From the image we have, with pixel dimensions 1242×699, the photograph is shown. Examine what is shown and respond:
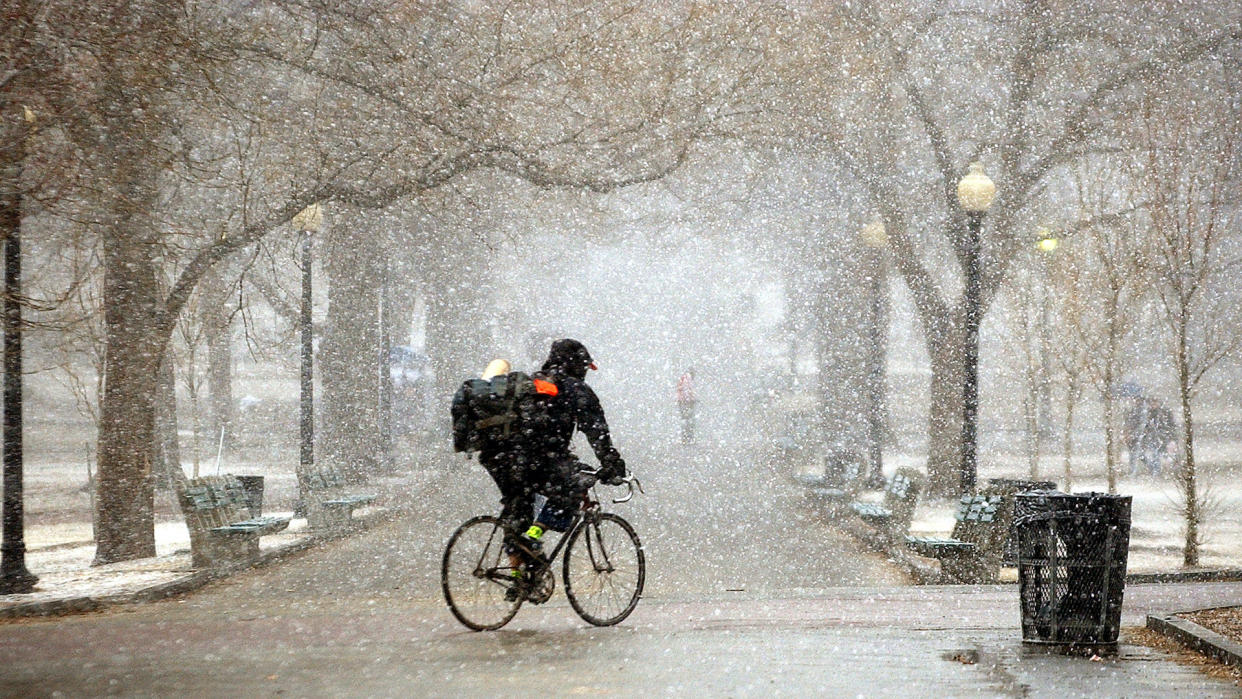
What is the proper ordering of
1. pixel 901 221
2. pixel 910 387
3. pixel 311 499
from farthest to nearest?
1. pixel 910 387
2. pixel 901 221
3. pixel 311 499

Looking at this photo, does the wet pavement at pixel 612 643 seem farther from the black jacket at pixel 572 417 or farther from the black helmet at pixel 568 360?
the black helmet at pixel 568 360

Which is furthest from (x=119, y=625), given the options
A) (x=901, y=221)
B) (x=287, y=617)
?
(x=901, y=221)

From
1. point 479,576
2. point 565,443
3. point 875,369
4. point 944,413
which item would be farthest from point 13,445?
point 875,369

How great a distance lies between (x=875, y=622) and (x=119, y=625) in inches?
212

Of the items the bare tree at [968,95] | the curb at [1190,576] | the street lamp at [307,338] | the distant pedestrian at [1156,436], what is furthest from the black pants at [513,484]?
the distant pedestrian at [1156,436]

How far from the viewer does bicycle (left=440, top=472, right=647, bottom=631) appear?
25.6 feet

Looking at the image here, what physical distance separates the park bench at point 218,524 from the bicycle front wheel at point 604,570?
18.1 ft

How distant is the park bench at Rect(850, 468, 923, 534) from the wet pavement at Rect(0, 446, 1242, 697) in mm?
784

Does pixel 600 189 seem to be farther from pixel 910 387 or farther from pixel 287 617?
pixel 910 387

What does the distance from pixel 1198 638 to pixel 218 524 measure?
915 cm

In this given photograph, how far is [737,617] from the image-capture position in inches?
346

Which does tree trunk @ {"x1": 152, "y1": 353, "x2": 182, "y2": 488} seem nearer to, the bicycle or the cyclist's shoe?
the bicycle

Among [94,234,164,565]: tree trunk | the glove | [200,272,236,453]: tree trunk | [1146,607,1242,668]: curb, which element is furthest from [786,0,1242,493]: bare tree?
the glove

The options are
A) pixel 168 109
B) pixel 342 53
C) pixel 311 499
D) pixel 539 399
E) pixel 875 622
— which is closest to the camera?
pixel 539 399
